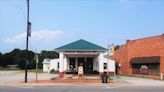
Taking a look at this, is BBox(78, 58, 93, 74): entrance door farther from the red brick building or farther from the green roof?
the green roof

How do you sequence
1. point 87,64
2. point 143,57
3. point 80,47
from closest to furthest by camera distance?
point 80,47 < point 143,57 < point 87,64

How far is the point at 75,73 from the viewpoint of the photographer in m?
56.3

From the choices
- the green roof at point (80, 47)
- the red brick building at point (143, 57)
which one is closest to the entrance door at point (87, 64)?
the red brick building at point (143, 57)

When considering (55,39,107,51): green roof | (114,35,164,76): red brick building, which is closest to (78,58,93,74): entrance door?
(114,35,164,76): red brick building

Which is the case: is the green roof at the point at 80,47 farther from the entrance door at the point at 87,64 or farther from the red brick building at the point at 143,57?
the entrance door at the point at 87,64

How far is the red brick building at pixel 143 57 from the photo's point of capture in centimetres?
4947

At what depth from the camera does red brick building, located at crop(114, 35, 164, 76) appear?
49469 mm

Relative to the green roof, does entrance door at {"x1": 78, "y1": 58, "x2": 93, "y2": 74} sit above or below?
below

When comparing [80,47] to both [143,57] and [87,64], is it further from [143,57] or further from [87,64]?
[87,64]

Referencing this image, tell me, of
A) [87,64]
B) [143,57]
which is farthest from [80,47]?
[87,64]

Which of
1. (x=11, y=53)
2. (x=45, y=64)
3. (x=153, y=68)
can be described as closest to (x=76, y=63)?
(x=153, y=68)

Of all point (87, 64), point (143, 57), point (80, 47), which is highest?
point (80, 47)

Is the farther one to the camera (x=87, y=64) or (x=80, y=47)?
(x=87, y=64)

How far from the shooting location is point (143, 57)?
53969 millimetres
